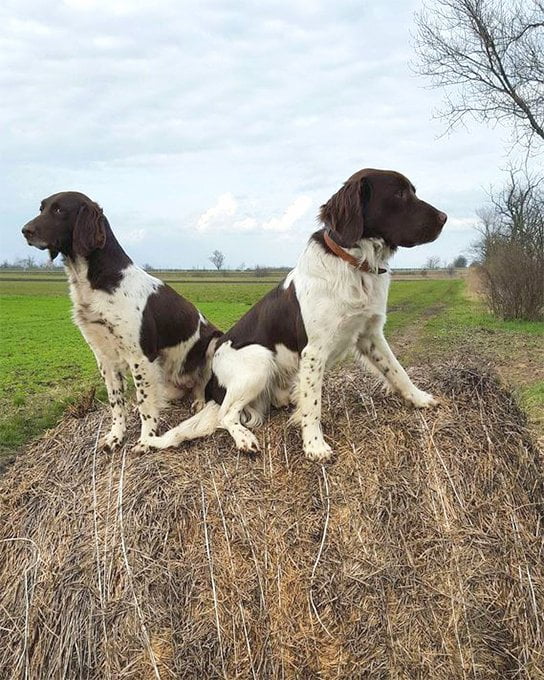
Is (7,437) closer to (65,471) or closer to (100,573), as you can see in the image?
(65,471)

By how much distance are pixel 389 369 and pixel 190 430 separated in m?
1.36

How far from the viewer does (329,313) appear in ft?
12.5

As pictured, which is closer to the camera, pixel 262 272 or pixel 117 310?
pixel 117 310

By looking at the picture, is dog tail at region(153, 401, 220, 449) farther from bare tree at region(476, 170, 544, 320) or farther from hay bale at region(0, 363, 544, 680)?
bare tree at region(476, 170, 544, 320)

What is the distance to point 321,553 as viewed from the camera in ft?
10.2

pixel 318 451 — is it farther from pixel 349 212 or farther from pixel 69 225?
pixel 69 225

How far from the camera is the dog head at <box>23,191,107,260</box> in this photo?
3.95 m

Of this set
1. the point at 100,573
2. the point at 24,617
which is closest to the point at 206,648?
the point at 100,573

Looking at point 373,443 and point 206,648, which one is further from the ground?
point 373,443

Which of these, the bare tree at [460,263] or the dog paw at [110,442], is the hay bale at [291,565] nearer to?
the dog paw at [110,442]

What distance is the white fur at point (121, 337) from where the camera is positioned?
4180 millimetres

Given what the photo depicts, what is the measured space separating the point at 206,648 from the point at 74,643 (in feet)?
2.16

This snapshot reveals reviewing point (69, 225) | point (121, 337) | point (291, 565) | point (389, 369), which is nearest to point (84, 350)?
point (121, 337)

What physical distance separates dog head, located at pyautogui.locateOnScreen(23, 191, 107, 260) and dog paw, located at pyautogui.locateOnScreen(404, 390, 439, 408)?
221 cm
